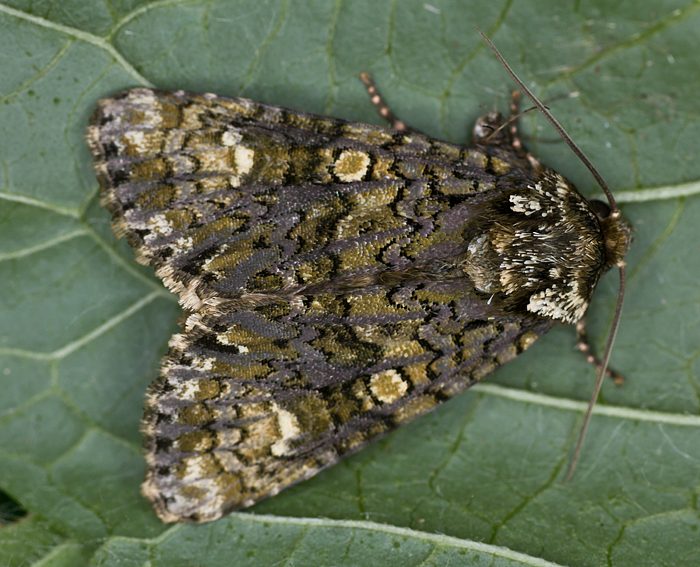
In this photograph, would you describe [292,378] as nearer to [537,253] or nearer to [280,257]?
[280,257]

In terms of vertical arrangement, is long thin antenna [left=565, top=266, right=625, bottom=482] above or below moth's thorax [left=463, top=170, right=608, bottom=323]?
below

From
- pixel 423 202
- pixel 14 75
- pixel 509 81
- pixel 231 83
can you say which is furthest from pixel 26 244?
pixel 509 81

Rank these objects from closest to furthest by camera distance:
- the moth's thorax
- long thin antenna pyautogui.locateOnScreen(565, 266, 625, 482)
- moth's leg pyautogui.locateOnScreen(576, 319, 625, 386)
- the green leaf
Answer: the moth's thorax → long thin antenna pyautogui.locateOnScreen(565, 266, 625, 482) → the green leaf → moth's leg pyautogui.locateOnScreen(576, 319, 625, 386)

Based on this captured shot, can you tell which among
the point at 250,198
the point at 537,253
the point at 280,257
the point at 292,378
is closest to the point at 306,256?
the point at 280,257

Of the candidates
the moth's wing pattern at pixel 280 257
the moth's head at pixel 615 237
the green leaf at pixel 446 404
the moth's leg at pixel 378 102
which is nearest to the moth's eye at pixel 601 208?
the moth's head at pixel 615 237

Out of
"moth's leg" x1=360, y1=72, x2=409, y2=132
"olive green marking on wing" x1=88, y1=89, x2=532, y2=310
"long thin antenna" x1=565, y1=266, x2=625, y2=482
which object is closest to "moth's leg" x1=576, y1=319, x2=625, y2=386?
"long thin antenna" x1=565, y1=266, x2=625, y2=482

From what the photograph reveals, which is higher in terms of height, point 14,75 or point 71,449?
point 14,75

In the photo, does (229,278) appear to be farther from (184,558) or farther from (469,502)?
(469,502)

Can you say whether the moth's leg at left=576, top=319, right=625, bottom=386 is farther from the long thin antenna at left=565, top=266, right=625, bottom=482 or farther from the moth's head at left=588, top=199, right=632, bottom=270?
the moth's head at left=588, top=199, right=632, bottom=270
